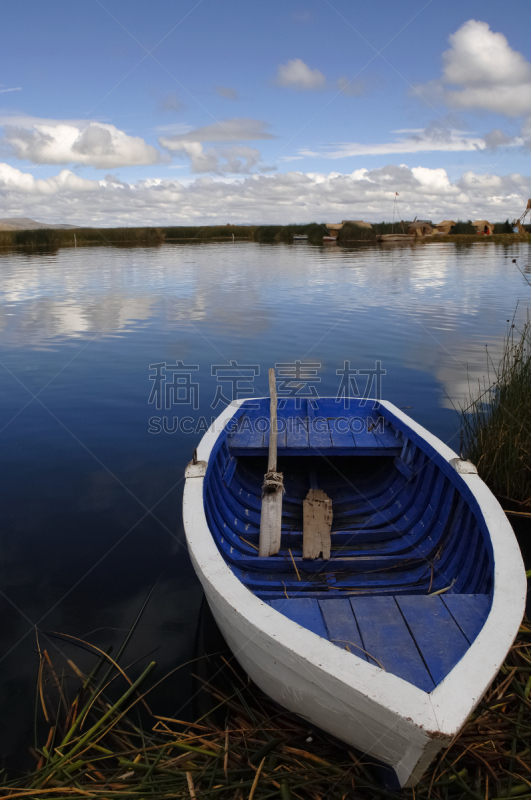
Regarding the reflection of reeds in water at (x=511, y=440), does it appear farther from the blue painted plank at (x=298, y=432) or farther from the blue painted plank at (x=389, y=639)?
the blue painted plank at (x=389, y=639)

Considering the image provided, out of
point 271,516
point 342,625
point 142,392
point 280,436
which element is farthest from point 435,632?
point 142,392

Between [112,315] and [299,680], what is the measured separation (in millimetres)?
16892

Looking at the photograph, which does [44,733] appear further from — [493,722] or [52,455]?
[52,455]

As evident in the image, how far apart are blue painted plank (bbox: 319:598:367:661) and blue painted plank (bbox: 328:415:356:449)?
8.43 feet

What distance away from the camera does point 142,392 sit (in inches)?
395

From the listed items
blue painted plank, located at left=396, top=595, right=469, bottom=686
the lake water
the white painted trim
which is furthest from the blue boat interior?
the lake water

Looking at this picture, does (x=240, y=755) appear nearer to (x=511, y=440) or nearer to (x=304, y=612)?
(x=304, y=612)

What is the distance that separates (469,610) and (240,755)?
56.6 inches

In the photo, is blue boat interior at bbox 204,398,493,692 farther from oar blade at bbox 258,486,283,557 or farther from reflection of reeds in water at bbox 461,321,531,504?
reflection of reeds in water at bbox 461,321,531,504

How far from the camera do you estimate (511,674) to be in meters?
3.20

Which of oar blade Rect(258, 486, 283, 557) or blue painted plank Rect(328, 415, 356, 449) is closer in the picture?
oar blade Rect(258, 486, 283, 557)

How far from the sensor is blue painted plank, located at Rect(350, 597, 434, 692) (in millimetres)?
2289

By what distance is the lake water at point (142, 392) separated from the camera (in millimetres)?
4363

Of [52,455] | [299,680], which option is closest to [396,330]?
[52,455]
